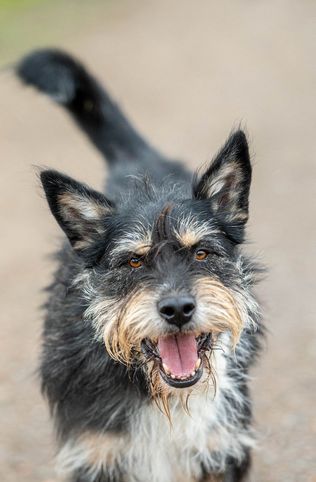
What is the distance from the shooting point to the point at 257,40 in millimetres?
16250

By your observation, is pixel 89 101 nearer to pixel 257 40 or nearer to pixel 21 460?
pixel 21 460

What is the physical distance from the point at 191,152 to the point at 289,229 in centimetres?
287

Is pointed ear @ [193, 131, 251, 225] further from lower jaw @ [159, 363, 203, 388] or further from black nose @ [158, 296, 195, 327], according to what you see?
lower jaw @ [159, 363, 203, 388]

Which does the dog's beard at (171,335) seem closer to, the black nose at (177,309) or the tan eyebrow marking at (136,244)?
the black nose at (177,309)

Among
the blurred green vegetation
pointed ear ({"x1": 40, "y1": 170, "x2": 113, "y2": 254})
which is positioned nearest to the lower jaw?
pointed ear ({"x1": 40, "y1": 170, "x2": 113, "y2": 254})

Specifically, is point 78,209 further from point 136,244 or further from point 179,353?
point 179,353

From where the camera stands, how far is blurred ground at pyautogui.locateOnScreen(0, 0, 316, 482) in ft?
20.0

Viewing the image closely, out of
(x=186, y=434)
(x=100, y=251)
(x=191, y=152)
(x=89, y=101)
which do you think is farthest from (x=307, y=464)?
(x=191, y=152)

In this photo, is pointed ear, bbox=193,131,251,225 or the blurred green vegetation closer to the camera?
pointed ear, bbox=193,131,251,225

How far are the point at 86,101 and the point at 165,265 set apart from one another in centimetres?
262

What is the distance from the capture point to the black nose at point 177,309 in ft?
12.8

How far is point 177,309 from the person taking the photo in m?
3.90

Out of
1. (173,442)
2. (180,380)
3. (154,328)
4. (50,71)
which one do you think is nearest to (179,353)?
(180,380)

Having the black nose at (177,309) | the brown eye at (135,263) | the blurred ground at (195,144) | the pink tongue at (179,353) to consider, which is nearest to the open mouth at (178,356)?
the pink tongue at (179,353)
